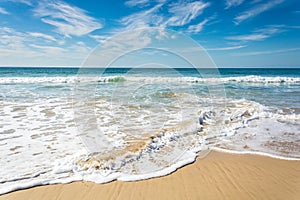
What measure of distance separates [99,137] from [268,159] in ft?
11.9

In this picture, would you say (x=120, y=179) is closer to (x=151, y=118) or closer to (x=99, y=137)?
(x=99, y=137)

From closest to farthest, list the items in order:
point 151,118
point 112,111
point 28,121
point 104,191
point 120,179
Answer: point 104,191
point 120,179
point 28,121
point 151,118
point 112,111

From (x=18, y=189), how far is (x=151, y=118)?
175 inches

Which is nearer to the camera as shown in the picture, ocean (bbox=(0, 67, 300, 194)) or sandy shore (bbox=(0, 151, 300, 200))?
sandy shore (bbox=(0, 151, 300, 200))

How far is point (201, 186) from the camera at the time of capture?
120 inches

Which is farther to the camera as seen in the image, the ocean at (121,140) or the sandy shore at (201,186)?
the ocean at (121,140)

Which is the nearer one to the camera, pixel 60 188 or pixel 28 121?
pixel 60 188

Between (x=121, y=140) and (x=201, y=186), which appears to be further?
(x=121, y=140)

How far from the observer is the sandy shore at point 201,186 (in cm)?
283

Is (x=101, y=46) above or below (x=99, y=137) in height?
above

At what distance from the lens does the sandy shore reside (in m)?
2.83

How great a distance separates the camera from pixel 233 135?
5422 millimetres

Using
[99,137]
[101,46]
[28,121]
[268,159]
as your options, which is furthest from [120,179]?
[28,121]

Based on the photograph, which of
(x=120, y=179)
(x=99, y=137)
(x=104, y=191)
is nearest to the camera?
(x=104, y=191)
